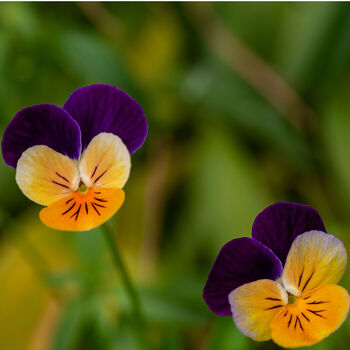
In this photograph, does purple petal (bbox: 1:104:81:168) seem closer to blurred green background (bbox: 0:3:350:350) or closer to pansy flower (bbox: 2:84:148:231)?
pansy flower (bbox: 2:84:148:231)

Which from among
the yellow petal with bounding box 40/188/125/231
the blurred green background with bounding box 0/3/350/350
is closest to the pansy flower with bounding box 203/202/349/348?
the yellow petal with bounding box 40/188/125/231

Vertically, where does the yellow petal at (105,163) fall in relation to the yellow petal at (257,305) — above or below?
above

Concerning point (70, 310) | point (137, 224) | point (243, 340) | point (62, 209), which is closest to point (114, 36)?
point (137, 224)

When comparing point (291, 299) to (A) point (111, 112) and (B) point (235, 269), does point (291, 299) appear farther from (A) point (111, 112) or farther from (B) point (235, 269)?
(A) point (111, 112)

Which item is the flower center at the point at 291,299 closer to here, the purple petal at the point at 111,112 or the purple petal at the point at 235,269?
the purple petal at the point at 235,269

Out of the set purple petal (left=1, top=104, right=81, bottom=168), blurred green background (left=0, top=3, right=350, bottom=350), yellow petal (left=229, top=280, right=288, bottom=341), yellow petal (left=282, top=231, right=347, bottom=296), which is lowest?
yellow petal (left=229, top=280, right=288, bottom=341)

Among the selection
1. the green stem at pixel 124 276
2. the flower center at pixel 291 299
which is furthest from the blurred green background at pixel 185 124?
the flower center at pixel 291 299
